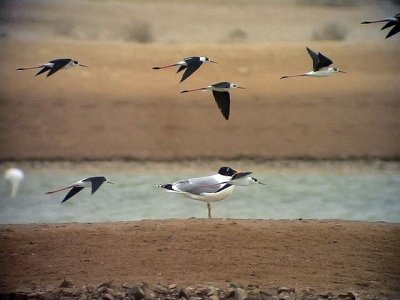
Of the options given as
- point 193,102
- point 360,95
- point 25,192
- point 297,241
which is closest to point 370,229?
point 297,241

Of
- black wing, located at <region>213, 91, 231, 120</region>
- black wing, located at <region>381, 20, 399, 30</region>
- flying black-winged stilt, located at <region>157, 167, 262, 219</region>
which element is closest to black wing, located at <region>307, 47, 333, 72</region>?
black wing, located at <region>381, 20, 399, 30</region>

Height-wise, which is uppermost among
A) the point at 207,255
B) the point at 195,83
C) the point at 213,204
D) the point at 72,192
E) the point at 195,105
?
the point at 195,83

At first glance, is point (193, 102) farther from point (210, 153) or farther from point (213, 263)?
point (213, 263)

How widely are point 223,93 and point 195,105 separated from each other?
158 mm

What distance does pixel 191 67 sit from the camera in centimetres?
403

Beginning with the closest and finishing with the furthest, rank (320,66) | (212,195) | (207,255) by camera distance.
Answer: (207,255) < (212,195) < (320,66)

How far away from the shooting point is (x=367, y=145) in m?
4.10

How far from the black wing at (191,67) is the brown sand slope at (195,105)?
4 centimetres

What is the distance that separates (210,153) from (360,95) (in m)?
0.80

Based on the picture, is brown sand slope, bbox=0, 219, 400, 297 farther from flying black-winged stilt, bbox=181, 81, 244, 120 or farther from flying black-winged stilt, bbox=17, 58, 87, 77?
flying black-winged stilt, bbox=17, 58, 87, 77

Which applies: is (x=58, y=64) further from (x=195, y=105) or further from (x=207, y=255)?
(x=207, y=255)

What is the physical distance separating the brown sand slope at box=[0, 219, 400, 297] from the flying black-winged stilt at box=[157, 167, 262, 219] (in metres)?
0.13

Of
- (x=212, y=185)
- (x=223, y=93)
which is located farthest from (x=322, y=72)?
(x=212, y=185)

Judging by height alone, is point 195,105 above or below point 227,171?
above
